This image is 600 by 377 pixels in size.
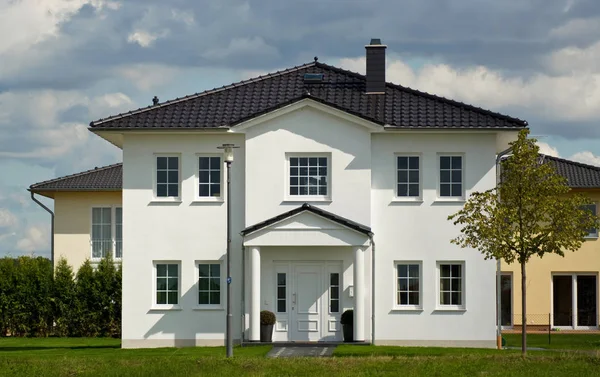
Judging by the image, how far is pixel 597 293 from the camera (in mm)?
44531

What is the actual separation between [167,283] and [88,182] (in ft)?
40.6

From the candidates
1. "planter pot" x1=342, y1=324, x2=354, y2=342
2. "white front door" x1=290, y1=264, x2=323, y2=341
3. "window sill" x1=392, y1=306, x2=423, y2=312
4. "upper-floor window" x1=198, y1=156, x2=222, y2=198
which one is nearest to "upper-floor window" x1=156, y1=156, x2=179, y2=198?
"upper-floor window" x1=198, y1=156, x2=222, y2=198

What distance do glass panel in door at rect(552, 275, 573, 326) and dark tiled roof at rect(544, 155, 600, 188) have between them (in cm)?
410

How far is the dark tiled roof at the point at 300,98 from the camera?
32.6 m

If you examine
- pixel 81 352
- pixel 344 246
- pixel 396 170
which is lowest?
pixel 81 352

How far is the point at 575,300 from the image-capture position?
44594mm

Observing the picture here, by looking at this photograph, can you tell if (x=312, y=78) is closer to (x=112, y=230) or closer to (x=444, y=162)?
(x=444, y=162)

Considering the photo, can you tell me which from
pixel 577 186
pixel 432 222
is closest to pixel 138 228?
pixel 432 222

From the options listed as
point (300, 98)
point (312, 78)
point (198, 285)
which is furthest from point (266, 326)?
point (312, 78)

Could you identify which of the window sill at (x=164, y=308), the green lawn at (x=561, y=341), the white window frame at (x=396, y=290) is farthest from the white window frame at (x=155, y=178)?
the green lawn at (x=561, y=341)

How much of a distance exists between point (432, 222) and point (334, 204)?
3058 mm

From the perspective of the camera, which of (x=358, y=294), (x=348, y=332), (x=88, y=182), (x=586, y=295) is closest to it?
(x=358, y=294)

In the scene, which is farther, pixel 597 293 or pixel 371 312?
pixel 597 293

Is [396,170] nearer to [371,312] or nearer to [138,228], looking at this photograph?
[371,312]
